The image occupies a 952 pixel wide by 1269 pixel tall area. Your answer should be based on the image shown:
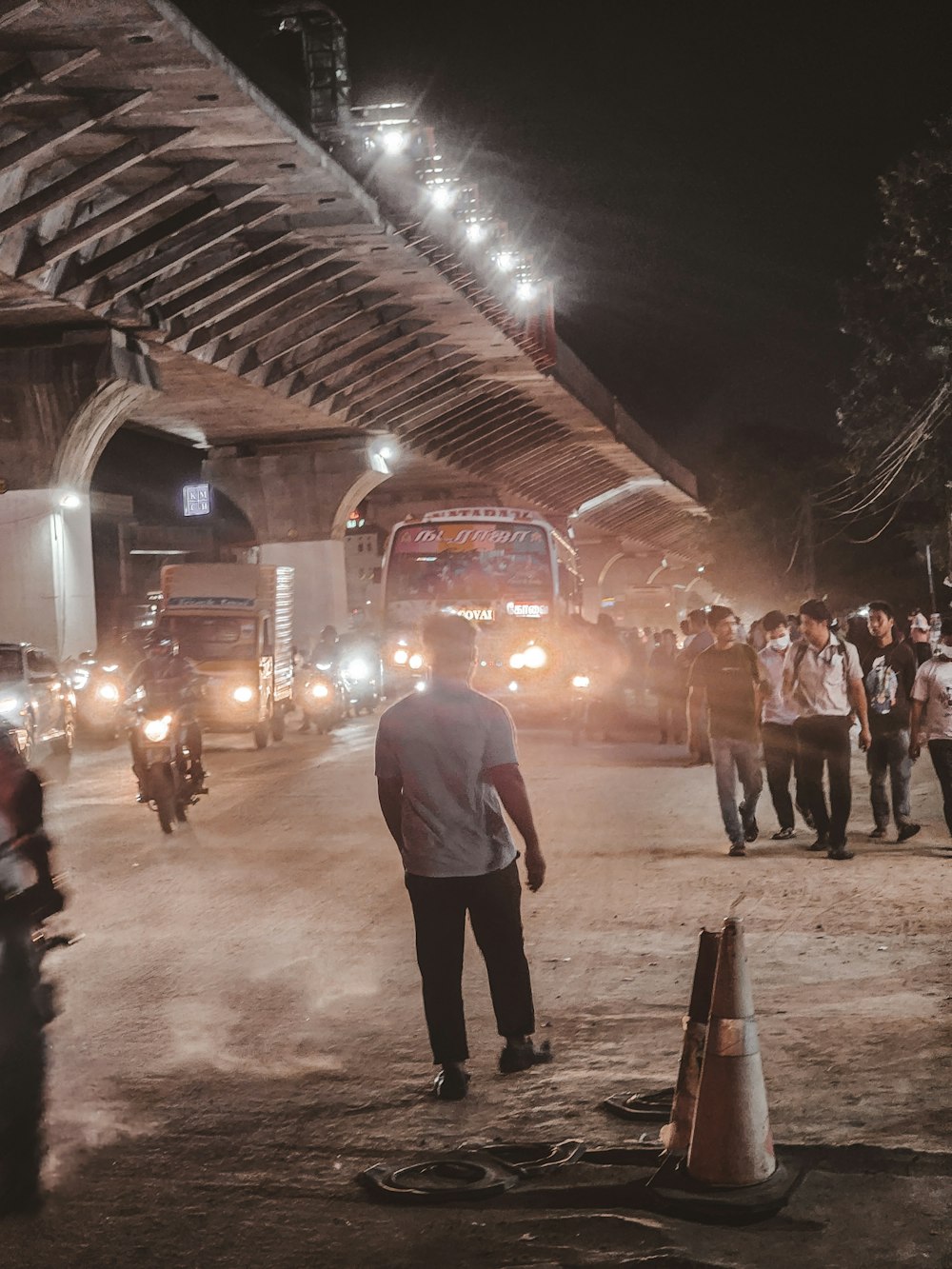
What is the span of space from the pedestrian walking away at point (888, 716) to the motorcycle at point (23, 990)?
7812mm

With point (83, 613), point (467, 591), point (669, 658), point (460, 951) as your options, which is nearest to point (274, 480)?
point (83, 613)

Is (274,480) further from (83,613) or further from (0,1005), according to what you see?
(0,1005)

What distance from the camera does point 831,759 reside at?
11719 millimetres

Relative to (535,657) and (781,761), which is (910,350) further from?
(781,761)

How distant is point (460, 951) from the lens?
20.6 ft

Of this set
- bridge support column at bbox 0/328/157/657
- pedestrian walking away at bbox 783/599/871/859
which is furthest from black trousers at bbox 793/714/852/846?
bridge support column at bbox 0/328/157/657

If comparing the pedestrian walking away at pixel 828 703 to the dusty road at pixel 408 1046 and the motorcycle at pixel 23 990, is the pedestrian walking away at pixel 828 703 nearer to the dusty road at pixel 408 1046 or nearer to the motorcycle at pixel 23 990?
the dusty road at pixel 408 1046

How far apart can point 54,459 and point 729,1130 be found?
83.0ft

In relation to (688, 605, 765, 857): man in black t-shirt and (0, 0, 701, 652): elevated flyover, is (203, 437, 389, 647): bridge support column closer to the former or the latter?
(0, 0, 701, 652): elevated flyover

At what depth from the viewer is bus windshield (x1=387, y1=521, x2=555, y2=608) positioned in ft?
88.7

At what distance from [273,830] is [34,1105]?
27.3ft

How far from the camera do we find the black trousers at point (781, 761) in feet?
41.7

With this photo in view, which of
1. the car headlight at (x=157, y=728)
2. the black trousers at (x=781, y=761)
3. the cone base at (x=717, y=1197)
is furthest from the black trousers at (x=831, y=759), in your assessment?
the cone base at (x=717, y=1197)

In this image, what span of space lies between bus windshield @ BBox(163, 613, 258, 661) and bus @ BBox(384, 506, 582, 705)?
10.7 feet
